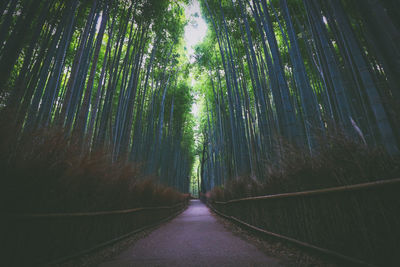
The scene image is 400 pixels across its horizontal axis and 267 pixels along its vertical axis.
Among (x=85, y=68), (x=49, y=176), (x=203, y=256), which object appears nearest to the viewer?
(x=49, y=176)

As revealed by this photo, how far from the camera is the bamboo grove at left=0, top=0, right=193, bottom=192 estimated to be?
1.83 meters

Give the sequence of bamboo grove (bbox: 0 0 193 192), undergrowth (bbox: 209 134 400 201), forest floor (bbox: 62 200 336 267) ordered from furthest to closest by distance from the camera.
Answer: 1. bamboo grove (bbox: 0 0 193 192)
2. forest floor (bbox: 62 200 336 267)
3. undergrowth (bbox: 209 134 400 201)

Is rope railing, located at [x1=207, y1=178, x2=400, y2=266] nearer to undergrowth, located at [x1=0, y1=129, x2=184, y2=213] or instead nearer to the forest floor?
the forest floor

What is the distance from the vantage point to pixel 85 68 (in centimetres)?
380

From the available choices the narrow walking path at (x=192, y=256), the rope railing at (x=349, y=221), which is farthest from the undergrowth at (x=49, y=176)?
the rope railing at (x=349, y=221)

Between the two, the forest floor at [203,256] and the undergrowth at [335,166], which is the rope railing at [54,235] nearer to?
the forest floor at [203,256]

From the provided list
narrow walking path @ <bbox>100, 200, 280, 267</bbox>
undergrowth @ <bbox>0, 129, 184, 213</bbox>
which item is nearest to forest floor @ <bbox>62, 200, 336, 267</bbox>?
narrow walking path @ <bbox>100, 200, 280, 267</bbox>

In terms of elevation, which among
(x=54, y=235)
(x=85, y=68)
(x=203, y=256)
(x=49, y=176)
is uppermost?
(x=85, y=68)

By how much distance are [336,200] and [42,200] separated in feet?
7.10

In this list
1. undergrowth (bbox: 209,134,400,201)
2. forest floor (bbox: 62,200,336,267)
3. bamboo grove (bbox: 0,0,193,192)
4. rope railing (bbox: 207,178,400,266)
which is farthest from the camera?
bamboo grove (bbox: 0,0,193,192)

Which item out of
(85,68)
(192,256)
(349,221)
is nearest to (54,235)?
(192,256)

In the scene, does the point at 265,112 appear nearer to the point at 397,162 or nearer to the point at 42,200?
the point at 397,162

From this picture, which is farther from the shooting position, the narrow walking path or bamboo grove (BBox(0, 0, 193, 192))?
bamboo grove (BBox(0, 0, 193, 192))

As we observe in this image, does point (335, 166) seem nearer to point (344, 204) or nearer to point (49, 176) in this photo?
point (344, 204)
